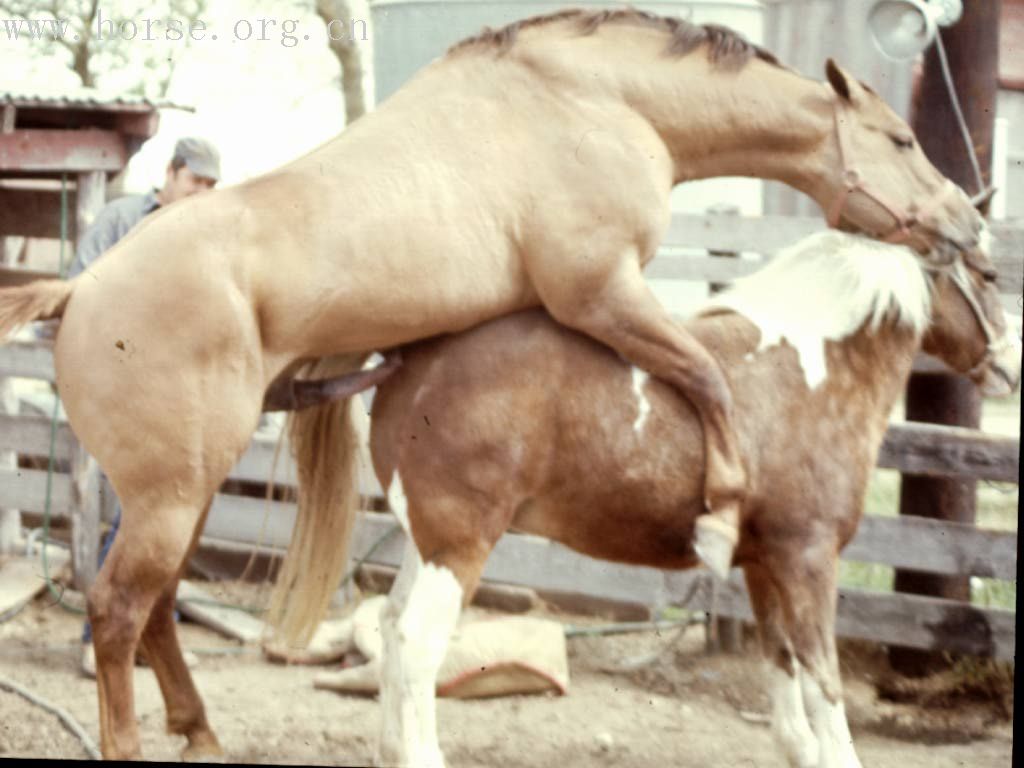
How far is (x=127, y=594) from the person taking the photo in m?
3.59

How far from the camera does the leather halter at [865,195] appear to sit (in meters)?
3.81

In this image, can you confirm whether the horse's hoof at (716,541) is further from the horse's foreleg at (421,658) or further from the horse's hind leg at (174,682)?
the horse's hind leg at (174,682)

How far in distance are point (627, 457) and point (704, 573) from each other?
174 centimetres

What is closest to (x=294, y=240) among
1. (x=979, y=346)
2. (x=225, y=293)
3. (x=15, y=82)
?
(x=225, y=293)

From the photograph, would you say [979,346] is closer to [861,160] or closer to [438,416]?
[861,160]

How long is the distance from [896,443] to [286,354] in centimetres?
246

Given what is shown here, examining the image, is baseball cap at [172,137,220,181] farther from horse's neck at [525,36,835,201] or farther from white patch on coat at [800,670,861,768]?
white patch on coat at [800,670,861,768]

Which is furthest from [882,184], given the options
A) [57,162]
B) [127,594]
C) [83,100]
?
[57,162]

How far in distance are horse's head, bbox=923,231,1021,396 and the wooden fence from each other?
31.4 inches

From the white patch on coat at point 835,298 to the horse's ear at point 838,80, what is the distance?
1.33 feet

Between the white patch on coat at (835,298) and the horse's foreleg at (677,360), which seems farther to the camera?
the white patch on coat at (835,298)

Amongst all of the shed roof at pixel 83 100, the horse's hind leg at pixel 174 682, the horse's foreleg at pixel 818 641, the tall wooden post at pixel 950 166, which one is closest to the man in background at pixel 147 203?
the shed roof at pixel 83 100

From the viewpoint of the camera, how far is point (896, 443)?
5016 millimetres

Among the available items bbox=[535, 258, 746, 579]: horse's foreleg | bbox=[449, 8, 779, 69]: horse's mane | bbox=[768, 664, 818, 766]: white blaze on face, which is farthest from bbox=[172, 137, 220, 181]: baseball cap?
bbox=[768, 664, 818, 766]: white blaze on face
